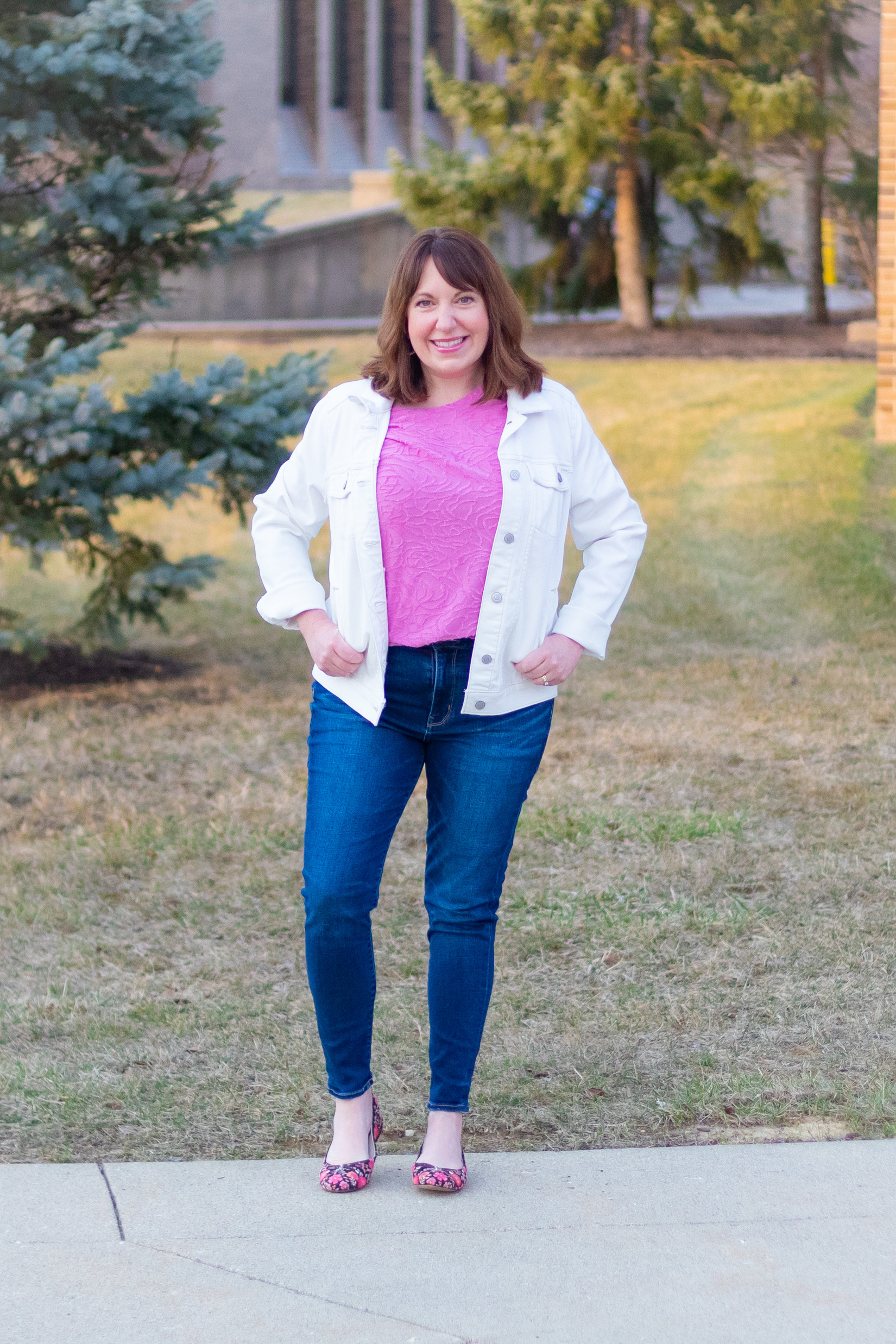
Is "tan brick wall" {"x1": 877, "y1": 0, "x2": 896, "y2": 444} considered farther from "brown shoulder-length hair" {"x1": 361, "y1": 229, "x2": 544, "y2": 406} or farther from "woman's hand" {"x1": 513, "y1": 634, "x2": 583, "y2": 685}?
"woman's hand" {"x1": 513, "y1": 634, "x2": 583, "y2": 685}

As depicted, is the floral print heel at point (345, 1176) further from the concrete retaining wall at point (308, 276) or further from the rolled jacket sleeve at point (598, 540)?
the concrete retaining wall at point (308, 276)

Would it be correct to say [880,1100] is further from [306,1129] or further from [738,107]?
[738,107]

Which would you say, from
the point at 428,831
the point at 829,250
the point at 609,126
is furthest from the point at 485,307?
the point at 829,250

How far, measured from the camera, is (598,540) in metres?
3.05

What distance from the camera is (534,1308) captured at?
2613mm

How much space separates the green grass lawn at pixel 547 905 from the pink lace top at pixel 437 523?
4.01 feet

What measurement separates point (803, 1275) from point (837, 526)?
831 cm

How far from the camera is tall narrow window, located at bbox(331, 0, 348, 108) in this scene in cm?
3526

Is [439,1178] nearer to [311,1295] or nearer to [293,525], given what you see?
[311,1295]

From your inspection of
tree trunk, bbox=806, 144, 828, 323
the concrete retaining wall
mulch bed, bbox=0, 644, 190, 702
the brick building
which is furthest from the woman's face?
the brick building

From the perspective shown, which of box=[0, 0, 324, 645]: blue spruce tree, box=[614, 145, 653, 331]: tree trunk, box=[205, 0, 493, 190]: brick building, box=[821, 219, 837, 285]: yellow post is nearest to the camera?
box=[0, 0, 324, 645]: blue spruce tree

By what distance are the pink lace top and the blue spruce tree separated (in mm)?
3837

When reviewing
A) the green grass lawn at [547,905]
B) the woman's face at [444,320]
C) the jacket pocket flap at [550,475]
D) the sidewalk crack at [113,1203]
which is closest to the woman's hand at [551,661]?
the jacket pocket flap at [550,475]


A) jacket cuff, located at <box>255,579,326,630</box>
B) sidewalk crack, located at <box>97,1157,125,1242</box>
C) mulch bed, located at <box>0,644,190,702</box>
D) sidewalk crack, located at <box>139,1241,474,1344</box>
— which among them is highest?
jacket cuff, located at <box>255,579,326,630</box>
